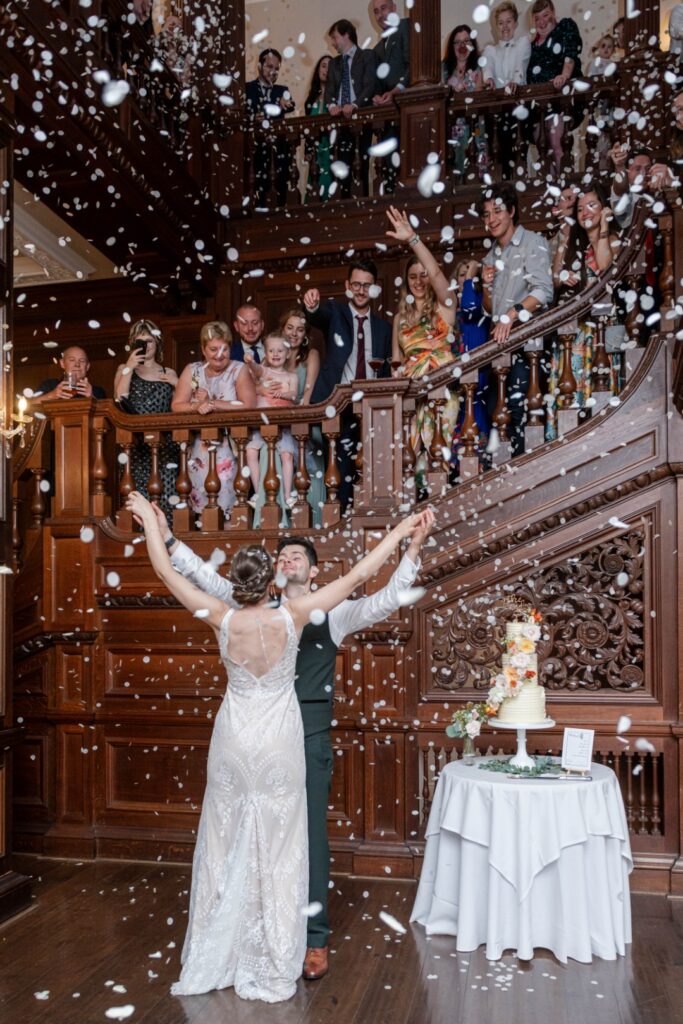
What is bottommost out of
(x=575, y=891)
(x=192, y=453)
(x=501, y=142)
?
(x=575, y=891)

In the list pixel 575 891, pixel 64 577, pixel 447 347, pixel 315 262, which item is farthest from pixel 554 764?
pixel 315 262

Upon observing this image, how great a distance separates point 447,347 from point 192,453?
5.08 ft

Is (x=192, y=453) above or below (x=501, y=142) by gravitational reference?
below

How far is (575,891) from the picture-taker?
12.6 feet

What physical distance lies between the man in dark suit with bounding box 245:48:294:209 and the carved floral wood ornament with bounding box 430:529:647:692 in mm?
4100

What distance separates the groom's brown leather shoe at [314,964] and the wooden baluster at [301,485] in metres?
2.19

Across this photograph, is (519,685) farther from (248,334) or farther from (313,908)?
(248,334)

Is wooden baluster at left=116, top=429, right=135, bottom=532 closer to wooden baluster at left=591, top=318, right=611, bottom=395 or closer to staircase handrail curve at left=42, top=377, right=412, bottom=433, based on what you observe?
staircase handrail curve at left=42, top=377, right=412, bottom=433

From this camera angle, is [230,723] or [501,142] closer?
[230,723]

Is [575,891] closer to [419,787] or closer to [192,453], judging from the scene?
[419,787]

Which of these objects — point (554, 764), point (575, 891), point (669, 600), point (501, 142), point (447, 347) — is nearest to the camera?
point (575, 891)

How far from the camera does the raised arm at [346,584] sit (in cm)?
347

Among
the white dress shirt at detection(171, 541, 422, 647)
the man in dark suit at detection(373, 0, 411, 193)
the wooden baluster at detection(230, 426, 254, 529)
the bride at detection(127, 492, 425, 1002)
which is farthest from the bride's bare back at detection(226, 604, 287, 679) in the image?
the man in dark suit at detection(373, 0, 411, 193)

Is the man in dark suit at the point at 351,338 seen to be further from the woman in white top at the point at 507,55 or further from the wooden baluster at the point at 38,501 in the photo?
the woman in white top at the point at 507,55
